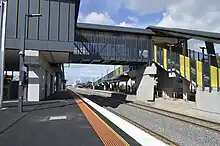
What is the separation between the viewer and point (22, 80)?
1683 cm

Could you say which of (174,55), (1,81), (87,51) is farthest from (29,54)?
(174,55)

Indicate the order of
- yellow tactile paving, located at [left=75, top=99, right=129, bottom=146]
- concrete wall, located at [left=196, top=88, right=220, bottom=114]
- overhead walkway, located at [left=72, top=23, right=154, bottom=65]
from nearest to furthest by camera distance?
yellow tactile paving, located at [left=75, top=99, right=129, bottom=146], concrete wall, located at [left=196, top=88, right=220, bottom=114], overhead walkway, located at [left=72, top=23, right=154, bottom=65]

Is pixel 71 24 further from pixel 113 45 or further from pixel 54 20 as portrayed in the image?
pixel 113 45

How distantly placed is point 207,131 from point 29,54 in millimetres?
19358

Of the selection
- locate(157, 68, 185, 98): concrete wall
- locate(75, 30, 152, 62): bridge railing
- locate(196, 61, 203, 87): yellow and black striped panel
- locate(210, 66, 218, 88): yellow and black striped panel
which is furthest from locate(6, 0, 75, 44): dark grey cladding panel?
locate(157, 68, 185, 98): concrete wall

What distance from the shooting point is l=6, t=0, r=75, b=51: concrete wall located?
2739 cm

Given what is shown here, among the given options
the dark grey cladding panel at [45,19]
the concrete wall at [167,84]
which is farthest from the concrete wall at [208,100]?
the concrete wall at [167,84]

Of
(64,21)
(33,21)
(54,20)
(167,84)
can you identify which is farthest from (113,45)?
(33,21)

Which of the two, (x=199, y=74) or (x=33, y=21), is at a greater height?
(x=33, y=21)

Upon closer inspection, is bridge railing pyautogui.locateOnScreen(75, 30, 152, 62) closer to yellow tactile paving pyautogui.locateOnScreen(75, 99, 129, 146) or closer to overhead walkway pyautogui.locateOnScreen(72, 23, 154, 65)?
overhead walkway pyautogui.locateOnScreen(72, 23, 154, 65)

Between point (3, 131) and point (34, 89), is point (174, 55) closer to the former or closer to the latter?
point (34, 89)

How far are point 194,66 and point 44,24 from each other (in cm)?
1483

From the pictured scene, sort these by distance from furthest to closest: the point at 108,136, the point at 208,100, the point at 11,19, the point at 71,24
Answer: the point at 71,24 → the point at 11,19 → the point at 208,100 → the point at 108,136

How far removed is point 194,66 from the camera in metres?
25.3
